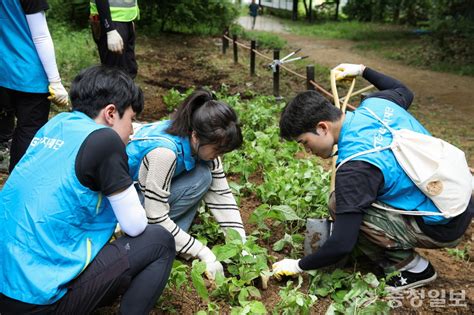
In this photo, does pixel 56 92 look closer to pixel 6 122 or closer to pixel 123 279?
pixel 6 122

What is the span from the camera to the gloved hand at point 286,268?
2.52 meters

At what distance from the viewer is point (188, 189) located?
269 centimetres

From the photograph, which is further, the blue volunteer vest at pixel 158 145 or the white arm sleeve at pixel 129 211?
the blue volunteer vest at pixel 158 145

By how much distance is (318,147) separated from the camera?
7.99ft

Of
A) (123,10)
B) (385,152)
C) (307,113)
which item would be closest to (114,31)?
(123,10)

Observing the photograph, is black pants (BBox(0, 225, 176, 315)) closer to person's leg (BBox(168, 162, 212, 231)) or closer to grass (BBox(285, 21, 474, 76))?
person's leg (BBox(168, 162, 212, 231))

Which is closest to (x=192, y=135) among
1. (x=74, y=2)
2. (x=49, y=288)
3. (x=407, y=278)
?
(x=49, y=288)

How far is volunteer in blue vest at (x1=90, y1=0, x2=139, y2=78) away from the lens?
416 cm

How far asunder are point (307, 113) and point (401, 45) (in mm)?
12511

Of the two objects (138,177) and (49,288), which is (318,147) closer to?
(138,177)

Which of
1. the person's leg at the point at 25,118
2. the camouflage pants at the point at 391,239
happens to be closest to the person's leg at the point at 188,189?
the camouflage pants at the point at 391,239

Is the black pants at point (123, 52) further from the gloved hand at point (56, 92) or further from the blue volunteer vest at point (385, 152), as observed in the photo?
the blue volunteer vest at point (385, 152)

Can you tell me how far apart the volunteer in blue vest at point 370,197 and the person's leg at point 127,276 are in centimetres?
76

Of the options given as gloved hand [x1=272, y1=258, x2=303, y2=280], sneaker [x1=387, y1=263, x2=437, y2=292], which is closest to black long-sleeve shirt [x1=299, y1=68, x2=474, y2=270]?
gloved hand [x1=272, y1=258, x2=303, y2=280]
